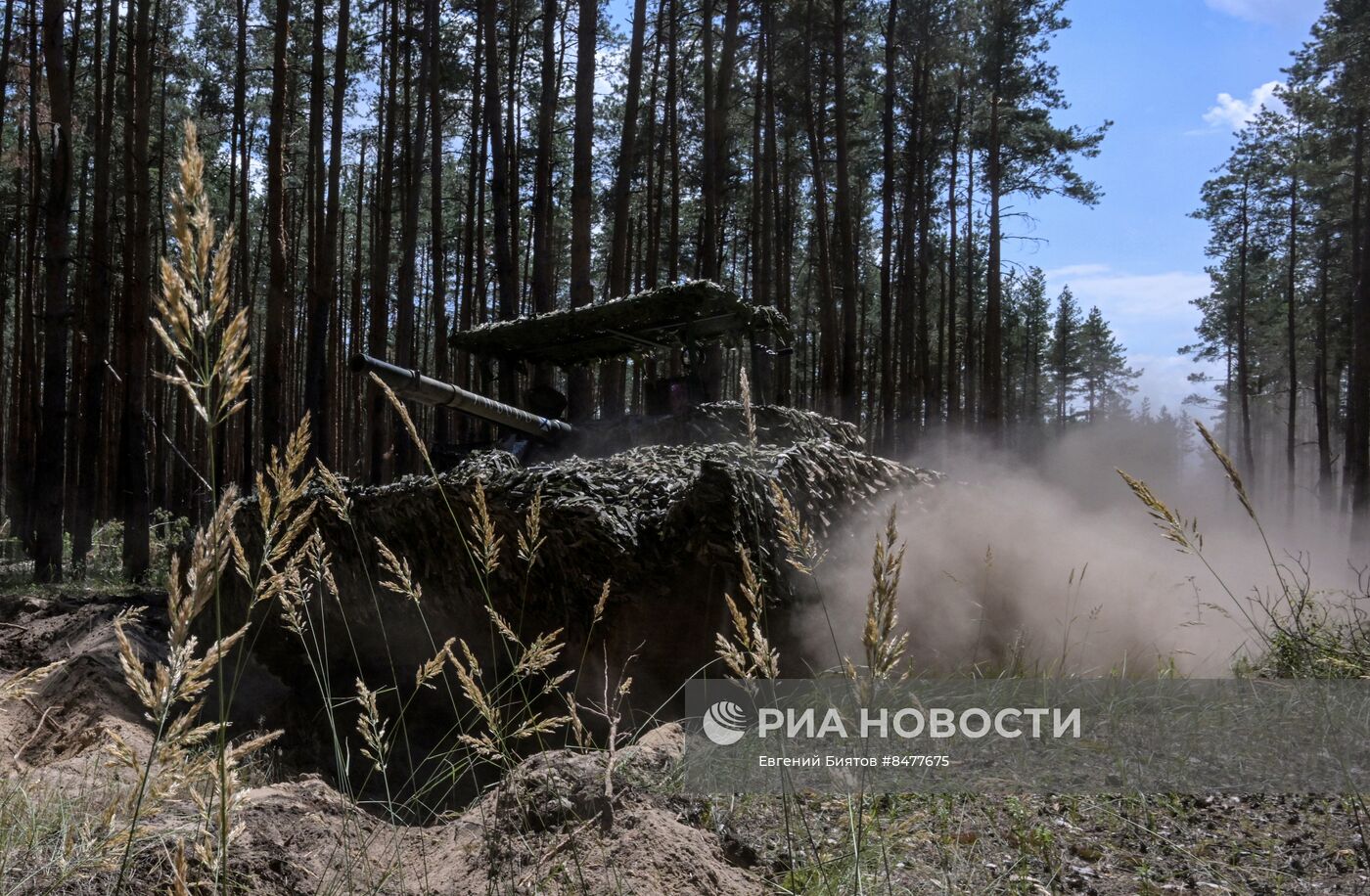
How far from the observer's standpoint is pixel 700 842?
7.93 ft

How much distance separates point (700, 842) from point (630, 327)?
20.2 ft

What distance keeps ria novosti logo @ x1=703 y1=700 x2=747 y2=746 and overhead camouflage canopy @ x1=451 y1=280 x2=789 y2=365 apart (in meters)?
4.51

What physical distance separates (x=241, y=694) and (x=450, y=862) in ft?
15.1

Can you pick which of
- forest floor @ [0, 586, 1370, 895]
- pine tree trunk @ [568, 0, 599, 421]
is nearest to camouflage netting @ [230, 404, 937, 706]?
forest floor @ [0, 586, 1370, 895]

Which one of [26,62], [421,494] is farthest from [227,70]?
[421,494]

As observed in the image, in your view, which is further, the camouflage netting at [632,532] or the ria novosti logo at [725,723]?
the camouflage netting at [632,532]

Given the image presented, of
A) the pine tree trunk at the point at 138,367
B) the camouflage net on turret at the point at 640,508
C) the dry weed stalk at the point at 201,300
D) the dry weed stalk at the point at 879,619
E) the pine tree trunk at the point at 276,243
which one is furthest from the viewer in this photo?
the pine tree trunk at the point at 138,367

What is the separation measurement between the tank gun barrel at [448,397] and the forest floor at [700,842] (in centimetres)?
232

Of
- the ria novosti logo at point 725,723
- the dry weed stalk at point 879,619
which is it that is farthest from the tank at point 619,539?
the dry weed stalk at point 879,619

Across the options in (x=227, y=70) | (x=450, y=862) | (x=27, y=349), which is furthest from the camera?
(x=227, y=70)

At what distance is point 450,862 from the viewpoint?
2402mm

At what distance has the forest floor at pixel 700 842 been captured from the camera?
6.77ft

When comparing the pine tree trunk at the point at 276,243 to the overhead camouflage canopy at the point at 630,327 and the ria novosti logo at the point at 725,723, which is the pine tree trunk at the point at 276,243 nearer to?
the overhead camouflage canopy at the point at 630,327

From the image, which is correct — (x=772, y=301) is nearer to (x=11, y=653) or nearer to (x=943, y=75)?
(x=943, y=75)
